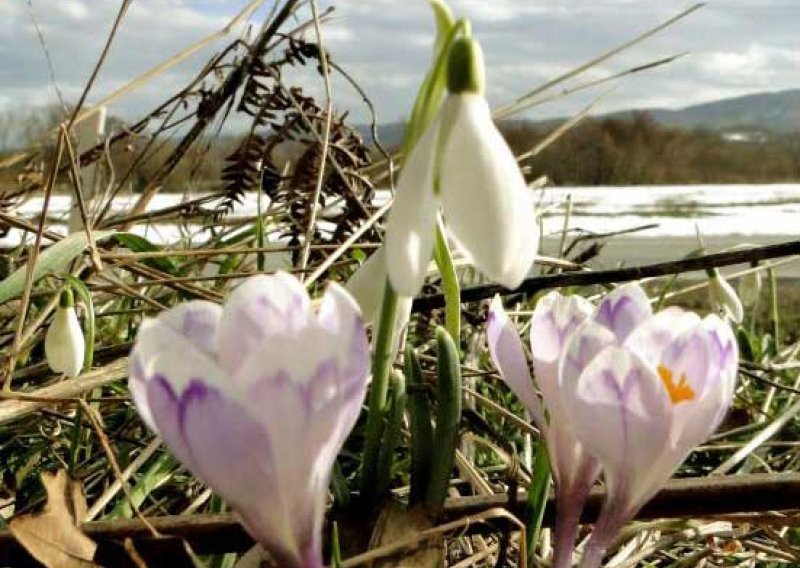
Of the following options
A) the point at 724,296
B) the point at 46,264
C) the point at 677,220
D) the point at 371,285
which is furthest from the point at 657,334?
the point at 677,220

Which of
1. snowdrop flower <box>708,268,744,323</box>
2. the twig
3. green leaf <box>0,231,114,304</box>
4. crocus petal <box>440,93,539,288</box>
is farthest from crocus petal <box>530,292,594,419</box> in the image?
snowdrop flower <box>708,268,744,323</box>

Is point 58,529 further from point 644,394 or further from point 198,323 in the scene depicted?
point 644,394

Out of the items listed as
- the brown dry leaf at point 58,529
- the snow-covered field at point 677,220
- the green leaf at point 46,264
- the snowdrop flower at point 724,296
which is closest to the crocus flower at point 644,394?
the brown dry leaf at point 58,529

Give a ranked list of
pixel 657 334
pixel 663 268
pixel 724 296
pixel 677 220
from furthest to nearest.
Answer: pixel 677 220, pixel 724 296, pixel 663 268, pixel 657 334

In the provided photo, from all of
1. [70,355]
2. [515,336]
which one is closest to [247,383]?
[515,336]

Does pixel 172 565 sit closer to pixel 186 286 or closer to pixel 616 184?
pixel 186 286

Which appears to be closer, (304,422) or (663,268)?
(304,422)
